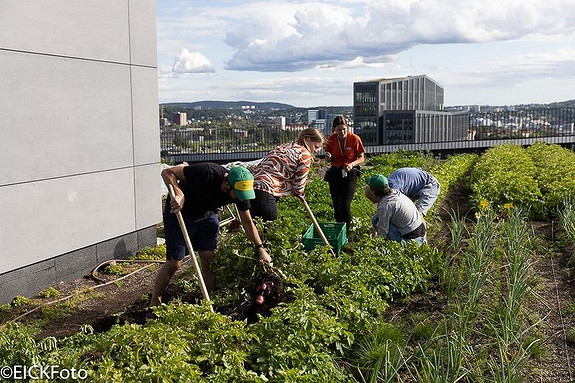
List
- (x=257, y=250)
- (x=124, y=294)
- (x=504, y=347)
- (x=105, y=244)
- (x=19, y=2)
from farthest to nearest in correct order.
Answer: (x=105, y=244), (x=124, y=294), (x=19, y=2), (x=257, y=250), (x=504, y=347)

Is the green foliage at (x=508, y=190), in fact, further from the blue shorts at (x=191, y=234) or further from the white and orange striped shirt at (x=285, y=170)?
the blue shorts at (x=191, y=234)

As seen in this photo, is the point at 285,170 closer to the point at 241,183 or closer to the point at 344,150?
the point at 241,183

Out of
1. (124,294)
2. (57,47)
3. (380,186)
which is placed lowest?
(124,294)

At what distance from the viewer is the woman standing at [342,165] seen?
301 inches

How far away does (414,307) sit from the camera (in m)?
5.05

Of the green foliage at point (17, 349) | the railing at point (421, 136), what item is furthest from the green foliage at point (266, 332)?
the railing at point (421, 136)

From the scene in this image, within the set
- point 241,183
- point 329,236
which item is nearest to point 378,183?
point 329,236

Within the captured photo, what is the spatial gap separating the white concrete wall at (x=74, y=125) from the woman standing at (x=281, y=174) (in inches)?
80.4

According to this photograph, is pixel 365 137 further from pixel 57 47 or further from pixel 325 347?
pixel 325 347

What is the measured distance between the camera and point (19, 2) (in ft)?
19.1

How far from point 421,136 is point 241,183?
2451 cm

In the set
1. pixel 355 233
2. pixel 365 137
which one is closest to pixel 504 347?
pixel 355 233

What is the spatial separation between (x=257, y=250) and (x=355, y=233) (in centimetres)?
278

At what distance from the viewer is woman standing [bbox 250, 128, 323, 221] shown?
19.1 ft
